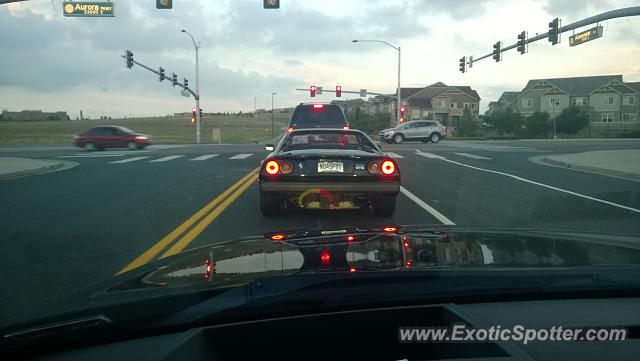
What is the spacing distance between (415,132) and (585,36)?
15.6m

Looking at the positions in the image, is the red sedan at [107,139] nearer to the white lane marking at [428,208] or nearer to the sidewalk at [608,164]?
the sidewalk at [608,164]

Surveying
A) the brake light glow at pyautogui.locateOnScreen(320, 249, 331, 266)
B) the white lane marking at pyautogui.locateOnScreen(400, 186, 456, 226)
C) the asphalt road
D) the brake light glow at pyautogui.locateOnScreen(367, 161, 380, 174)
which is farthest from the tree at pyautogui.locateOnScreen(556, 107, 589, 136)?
the brake light glow at pyautogui.locateOnScreen(320, 249, 331, 266)

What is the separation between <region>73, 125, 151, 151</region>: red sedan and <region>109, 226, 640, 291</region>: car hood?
3024 cm

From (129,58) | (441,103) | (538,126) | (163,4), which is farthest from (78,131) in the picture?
(441,103)

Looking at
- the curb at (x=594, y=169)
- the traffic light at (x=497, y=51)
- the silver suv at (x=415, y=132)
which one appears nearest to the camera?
the curb at (x=594, y=169)

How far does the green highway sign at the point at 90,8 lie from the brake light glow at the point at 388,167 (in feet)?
51.3

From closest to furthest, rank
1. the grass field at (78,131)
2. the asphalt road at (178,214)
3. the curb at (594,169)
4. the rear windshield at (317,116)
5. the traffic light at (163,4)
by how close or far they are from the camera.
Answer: the asphalt road at (178,214), the curb at (594,169), the rear windshield at (317,116), the traffic light at (163,4), the grass field at (78,131)

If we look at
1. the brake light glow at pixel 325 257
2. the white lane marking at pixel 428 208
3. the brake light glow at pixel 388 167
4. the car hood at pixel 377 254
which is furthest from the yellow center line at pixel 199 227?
the white lane marking at pixel 428 208

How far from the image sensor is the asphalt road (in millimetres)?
5449

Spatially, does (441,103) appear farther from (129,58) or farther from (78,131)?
(129,58)

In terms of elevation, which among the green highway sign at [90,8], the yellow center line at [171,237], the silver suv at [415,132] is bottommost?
the yellow center line at [171,237]

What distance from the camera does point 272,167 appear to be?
7402mm

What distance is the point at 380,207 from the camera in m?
7.89

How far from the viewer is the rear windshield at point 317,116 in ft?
57.0
